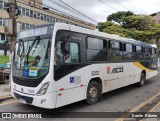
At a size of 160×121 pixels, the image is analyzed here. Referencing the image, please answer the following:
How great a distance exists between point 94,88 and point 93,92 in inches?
6.0

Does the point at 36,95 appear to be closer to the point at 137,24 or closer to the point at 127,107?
the point at 127,107

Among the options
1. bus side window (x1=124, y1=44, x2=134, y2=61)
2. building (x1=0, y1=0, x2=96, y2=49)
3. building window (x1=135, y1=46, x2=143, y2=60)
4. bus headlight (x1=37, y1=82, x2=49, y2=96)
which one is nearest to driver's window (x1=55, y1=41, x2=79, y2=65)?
bus headlight (x1=37, y1=82, x2=49, y2=96)

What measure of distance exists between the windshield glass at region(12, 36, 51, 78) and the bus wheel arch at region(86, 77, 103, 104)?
2.14 meters

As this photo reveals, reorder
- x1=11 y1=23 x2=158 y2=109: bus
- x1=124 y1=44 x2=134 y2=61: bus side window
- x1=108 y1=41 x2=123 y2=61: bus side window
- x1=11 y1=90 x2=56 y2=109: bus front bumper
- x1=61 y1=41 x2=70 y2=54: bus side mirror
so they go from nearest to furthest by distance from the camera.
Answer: x1=11 y1=90 x2=56 y2=109: bus front bumper
x1=11 y1=23 x2=158 y2=109: bus
x1=61 y1=41 x2=70 y2=54: bus side mirror
x1=108 y1=41 x2=123 y2=61: bus side window
x1=124 y1=44 x2=134 y2=61: bus side window

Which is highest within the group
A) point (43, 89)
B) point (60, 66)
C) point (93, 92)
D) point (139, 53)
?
point (139, 53)

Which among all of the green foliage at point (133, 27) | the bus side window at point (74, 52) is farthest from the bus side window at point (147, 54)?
the green foliage at point (133, 27)

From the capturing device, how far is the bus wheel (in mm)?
7559

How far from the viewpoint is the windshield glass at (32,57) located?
239 inches

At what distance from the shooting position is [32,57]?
6312 millimetres

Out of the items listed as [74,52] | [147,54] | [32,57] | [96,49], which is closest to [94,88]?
[96,49]

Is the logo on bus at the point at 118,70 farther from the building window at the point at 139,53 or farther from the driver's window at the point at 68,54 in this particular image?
the driver's window at the point at 68,54

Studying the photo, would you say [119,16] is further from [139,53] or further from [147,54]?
→ [139,53]

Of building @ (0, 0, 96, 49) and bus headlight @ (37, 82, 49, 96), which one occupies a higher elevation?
building @ (0, 0, 96, 49)

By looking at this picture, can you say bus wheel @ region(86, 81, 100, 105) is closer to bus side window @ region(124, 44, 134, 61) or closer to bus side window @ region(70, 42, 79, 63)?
bus side window @ region(70, 42, 79, 63)
